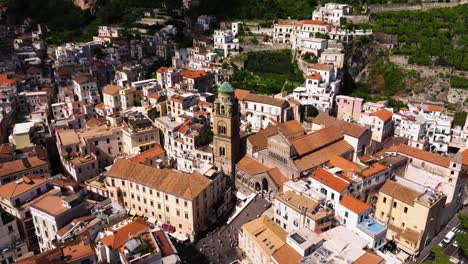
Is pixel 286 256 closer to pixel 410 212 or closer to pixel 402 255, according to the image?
pixel 402 255

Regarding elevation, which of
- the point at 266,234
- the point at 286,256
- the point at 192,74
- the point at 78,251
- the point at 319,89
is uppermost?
the point at 192,74

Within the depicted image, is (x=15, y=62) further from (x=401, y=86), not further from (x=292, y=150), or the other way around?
(x=401, y=86)

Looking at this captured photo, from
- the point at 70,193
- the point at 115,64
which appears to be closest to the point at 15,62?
the point at 115,64

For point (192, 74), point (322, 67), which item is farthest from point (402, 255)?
point (192, 74)

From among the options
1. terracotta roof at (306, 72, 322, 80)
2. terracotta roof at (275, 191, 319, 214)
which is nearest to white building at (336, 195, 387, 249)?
terracotta roof at (275, 191, 319, 214)

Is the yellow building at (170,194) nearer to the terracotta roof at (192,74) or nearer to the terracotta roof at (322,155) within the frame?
the terracotta roof at (322,155)

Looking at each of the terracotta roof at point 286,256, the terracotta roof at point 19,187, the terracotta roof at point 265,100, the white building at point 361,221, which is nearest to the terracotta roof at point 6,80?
the terracotta roof at point 19,187

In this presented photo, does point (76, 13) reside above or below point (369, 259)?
above
